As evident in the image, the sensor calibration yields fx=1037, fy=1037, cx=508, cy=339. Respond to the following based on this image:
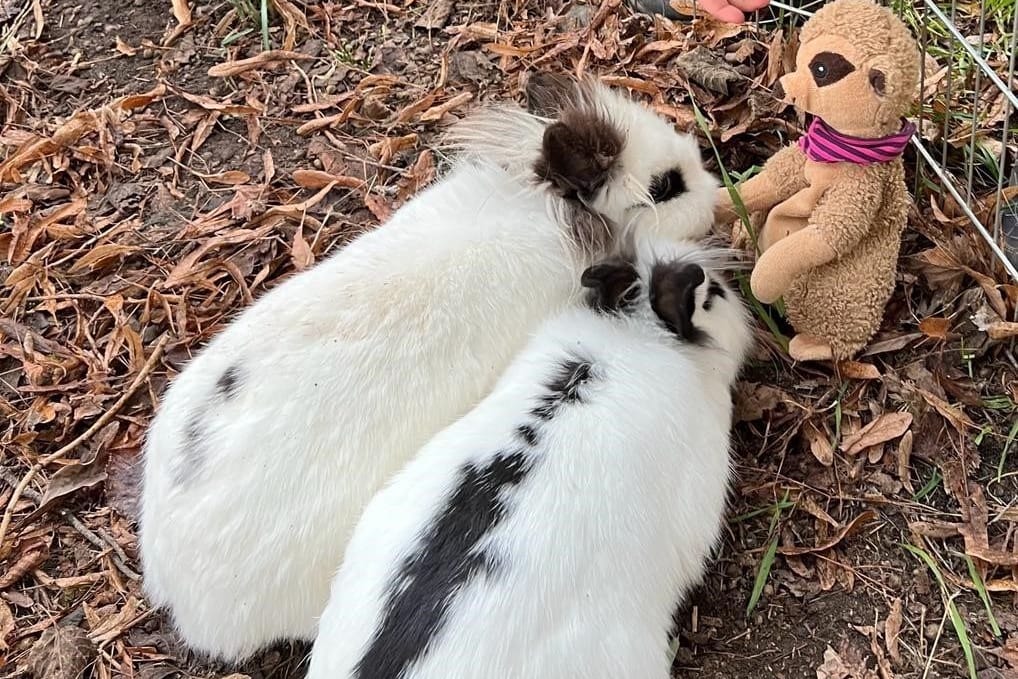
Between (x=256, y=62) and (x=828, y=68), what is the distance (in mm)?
2339

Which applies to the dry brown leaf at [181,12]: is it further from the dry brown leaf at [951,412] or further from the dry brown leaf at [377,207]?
the dry brown leaf at [951,412]

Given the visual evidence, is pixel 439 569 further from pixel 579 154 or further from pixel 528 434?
pixel 579 154

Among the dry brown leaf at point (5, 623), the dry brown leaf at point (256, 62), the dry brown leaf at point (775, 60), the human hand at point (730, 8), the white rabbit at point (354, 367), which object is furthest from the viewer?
the dry brown leaf at point (256, 62)

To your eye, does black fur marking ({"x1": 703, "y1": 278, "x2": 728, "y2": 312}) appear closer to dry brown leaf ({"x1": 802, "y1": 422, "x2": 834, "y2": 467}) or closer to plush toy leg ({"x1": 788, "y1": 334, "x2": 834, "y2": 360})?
plush toy leg ({"x1": 788, "y1": 334, "x2": 834, "y2": 360})

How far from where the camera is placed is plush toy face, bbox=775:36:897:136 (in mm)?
2432

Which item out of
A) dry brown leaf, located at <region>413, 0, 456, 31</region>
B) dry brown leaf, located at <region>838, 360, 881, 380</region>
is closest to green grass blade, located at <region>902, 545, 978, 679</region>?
dry brown leaf, located at <region>838, 360, 881, 380</region>

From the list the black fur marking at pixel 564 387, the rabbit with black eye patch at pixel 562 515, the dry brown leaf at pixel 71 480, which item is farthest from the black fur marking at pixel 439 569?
the dry brown leaf at pixel 71 480

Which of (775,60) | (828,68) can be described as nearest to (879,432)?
(828,68)

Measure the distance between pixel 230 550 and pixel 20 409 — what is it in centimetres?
124

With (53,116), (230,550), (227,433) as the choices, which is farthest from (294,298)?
(53,116)

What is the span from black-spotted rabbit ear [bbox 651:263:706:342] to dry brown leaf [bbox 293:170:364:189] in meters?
1.40

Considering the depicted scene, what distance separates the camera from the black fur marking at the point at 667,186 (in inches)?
113

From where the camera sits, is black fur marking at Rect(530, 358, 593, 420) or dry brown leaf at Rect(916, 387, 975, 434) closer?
black fur marking at Rect(530, 358, 593, 420)

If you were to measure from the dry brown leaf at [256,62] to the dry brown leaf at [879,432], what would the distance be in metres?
2.50
